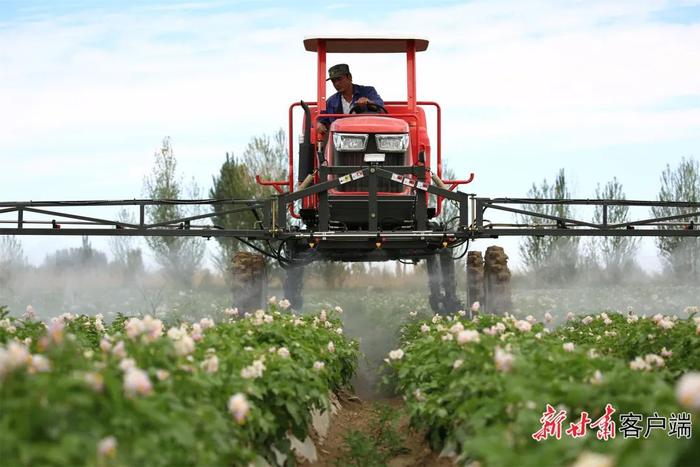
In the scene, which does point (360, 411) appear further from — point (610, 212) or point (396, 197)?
point (610, 212)

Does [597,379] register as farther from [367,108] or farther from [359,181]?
[367,108]

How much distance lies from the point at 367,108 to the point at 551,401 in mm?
8948

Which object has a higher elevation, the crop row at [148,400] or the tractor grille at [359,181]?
the tractor grille at [359,181]

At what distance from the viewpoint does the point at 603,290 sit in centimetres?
1473

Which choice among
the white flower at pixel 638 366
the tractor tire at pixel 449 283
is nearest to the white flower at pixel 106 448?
the white flower at pixel 638 366

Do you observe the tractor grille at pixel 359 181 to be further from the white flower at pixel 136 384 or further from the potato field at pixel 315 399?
the white flower at pixel 136 384

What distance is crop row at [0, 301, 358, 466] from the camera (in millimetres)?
3564

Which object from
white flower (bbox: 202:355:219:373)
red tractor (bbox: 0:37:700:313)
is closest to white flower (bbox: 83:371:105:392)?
white flower (bbox: 202:355:219:373)

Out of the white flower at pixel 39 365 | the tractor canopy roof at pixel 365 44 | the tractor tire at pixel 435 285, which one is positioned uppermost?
the tractor canopy roof at pixel 365 44

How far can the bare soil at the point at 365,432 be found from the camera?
744cm

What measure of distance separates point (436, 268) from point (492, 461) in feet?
33.6

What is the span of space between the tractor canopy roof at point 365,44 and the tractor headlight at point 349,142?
1719mm

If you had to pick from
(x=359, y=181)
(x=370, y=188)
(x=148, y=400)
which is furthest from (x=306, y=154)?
(x=148, y=400)

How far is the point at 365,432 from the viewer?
899 cm
